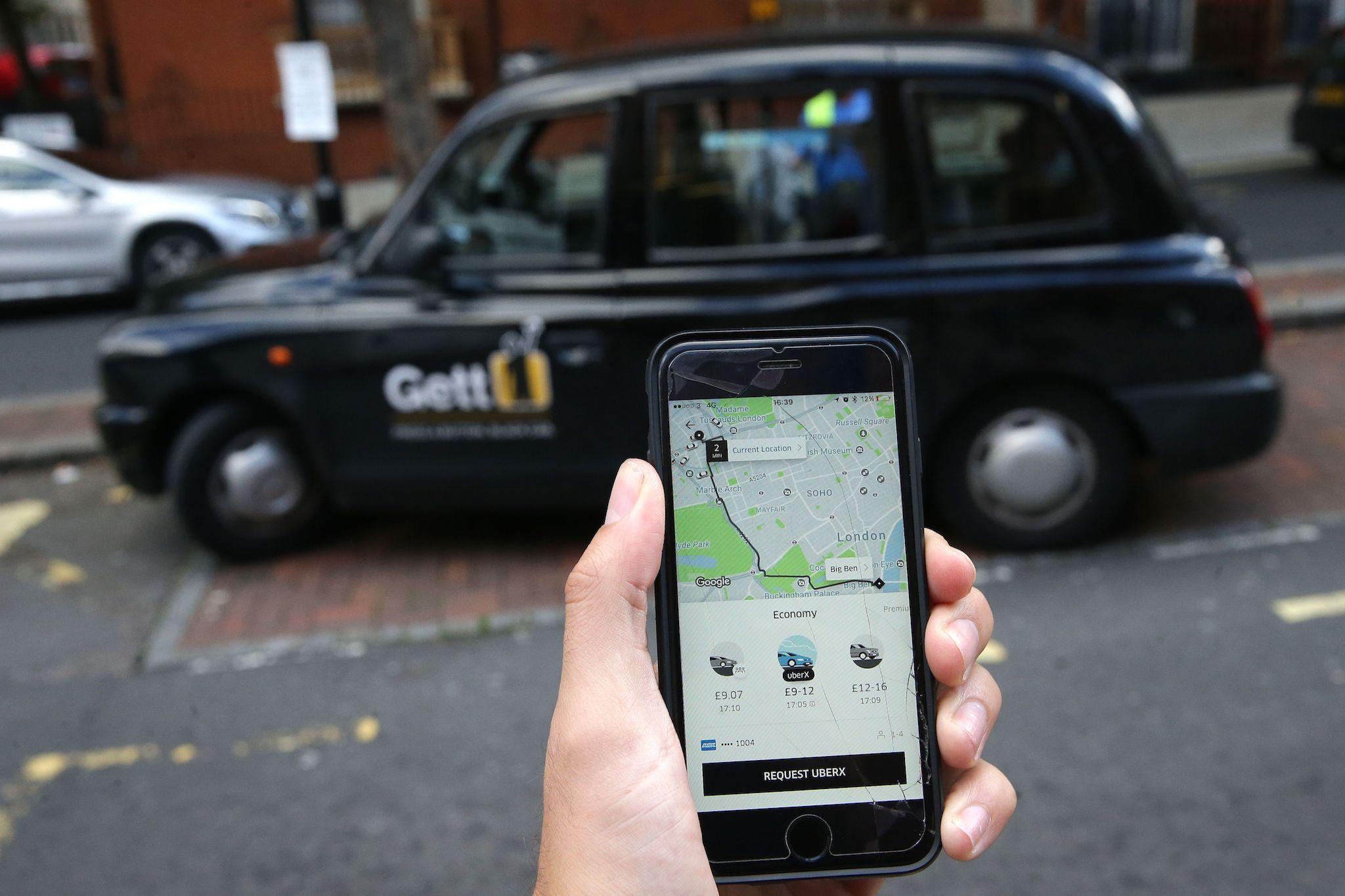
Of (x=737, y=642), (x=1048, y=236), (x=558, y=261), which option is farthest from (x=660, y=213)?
(x=737, y=642)

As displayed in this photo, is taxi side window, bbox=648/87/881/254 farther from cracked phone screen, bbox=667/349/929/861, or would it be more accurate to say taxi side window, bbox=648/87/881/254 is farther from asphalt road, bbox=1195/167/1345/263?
asphalt road, bbox=1195/167/1345/263

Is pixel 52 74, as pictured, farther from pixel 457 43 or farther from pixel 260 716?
pixel 260 716

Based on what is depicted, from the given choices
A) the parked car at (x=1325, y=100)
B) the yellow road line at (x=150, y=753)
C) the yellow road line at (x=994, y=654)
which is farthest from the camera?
the parked car at (x=1325, y=100)

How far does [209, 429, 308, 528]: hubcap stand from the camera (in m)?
5.30

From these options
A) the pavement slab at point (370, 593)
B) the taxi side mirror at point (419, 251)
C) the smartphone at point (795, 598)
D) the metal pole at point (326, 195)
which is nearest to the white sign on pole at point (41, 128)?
the metal pole at point (326, 195)

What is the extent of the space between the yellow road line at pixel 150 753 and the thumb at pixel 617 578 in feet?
9.11

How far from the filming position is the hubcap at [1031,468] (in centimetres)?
495

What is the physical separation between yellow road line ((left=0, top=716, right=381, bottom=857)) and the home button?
8.92ft

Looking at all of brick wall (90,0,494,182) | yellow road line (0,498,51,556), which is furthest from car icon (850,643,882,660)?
brick wall (90,0,494,182)

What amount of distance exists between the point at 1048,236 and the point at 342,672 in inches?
119

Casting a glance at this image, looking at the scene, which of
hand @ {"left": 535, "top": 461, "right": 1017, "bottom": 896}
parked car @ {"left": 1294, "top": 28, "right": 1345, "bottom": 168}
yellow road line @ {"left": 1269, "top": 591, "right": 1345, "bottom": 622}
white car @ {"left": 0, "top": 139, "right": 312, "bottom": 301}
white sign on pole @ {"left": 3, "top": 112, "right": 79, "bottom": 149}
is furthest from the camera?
white sign on pole @ {"left": 3, "top": 112, "right": 79, "bottom": 149}

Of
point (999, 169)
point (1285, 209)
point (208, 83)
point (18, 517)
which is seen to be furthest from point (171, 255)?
point (1285, 209)

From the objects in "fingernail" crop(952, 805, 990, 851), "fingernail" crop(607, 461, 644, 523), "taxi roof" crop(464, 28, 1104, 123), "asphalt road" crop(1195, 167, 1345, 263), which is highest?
"taxi roof" crop(464, 28, 1104, 123)

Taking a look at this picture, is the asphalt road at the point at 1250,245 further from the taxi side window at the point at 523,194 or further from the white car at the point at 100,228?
the taxi side window at the point at 523,194
